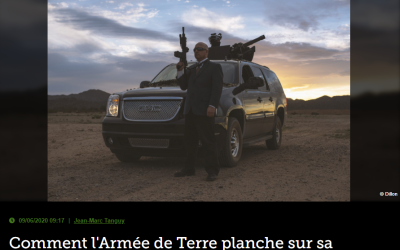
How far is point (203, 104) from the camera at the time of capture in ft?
18.8

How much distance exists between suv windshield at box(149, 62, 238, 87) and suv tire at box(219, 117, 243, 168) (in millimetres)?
818

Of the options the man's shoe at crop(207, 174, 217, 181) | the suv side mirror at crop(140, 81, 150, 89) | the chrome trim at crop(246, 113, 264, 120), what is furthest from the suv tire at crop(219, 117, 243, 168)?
the suv side mirror at crop(140, 81, 150, 89)

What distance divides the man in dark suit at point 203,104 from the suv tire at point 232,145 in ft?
2.58

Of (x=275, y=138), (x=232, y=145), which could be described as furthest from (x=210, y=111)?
(x=275, y=138)

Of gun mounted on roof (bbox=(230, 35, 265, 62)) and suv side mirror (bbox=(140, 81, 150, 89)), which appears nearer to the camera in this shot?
suv side mirror (bbox=(140, 81, 150, 89))

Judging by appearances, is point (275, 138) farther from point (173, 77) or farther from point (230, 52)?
point (173, 77)

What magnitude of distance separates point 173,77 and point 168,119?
1894 mm

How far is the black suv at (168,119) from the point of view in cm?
629

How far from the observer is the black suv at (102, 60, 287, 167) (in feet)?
20.6

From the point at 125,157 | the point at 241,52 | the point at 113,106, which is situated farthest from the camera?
the point at 241,52

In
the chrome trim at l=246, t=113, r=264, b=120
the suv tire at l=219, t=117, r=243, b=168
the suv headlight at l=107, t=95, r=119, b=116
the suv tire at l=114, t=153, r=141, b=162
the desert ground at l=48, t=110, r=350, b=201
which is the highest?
the suv headlight at l=107, t=95, r=119, b=116

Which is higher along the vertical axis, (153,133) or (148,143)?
(153,133)

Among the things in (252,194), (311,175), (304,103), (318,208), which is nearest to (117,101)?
(252,194)

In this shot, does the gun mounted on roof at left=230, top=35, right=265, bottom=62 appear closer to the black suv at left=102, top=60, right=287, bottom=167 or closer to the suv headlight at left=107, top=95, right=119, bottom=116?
the black suv at left=102, top=60, right=287, bottom=167
